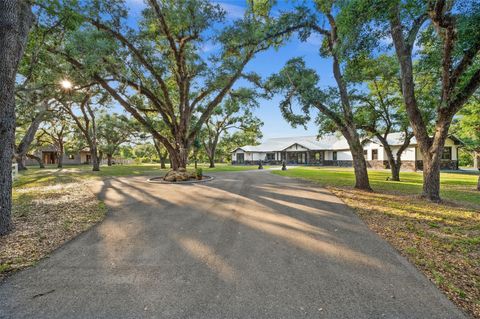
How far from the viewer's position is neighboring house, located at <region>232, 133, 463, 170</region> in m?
25.2

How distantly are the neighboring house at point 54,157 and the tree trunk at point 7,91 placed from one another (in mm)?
49460

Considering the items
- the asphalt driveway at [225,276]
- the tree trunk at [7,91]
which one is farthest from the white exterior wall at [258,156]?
the tree trunk at [7,91]

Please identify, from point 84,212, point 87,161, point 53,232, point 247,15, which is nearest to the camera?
point 53,232

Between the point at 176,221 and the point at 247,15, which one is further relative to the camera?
the point at 247,15

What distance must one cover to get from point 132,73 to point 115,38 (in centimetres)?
187

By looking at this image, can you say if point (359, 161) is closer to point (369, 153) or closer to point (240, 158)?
point (369, 153)

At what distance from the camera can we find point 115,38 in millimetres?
11359

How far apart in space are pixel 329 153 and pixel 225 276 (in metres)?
36.9

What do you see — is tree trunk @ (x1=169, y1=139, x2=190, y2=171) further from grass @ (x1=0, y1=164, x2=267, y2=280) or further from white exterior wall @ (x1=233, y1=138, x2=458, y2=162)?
white exterior wall @ (x1=233, y1=138, x2=458, y2=162)

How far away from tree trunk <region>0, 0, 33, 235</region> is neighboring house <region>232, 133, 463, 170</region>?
69.7 feet

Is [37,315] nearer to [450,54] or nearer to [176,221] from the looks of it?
[176,221]

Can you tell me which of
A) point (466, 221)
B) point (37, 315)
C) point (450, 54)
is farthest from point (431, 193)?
point (37, 315)

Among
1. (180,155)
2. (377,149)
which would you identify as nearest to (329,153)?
(377,149)

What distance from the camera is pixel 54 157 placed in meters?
45.4
